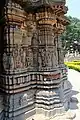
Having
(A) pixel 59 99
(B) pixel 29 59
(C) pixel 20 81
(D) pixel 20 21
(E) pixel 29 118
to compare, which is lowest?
(E) pixel 29 118

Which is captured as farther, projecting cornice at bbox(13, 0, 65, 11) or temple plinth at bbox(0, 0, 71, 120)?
projecting cornice at bbox(13, 0, 65, 11)

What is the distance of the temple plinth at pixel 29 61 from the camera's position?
5.61m

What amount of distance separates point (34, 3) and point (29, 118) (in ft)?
11.0

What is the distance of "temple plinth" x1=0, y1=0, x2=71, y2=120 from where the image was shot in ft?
18.4

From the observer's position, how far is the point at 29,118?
5.98 m

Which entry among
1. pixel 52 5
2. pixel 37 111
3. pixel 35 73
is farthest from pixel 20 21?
pixel 37 111

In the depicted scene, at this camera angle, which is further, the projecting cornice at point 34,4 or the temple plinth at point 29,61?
the projecting cornice at point 34,4

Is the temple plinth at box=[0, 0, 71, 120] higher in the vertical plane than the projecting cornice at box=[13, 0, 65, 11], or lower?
→ lower

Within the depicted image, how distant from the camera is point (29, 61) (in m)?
6.38

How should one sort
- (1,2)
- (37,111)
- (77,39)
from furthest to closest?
(77,39)
(37,111)
(1,2)

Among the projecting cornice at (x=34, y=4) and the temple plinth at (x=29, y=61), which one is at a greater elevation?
the projecting cornice at (x=34, y=4)

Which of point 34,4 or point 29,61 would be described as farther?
point 29,61

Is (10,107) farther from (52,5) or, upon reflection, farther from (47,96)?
(52,5)

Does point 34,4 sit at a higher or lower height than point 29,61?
higher
